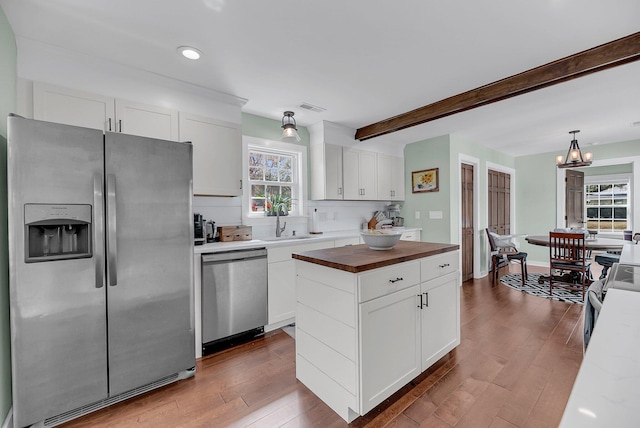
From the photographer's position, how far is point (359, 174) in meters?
4.38

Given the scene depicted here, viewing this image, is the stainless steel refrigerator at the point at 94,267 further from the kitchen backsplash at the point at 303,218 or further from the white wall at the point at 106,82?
the kitchen backsplash at the point at 303,218

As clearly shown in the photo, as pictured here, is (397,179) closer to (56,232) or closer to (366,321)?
(366,321)

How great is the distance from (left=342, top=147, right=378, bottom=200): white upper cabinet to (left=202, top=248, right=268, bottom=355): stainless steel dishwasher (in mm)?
1859

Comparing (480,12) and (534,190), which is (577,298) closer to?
(534,190)

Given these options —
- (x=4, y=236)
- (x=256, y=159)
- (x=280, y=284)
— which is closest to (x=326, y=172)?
(x=256, y=159)

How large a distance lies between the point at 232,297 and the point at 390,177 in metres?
3.27

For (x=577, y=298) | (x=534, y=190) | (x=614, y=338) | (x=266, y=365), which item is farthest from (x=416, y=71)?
(x=534, y=190)

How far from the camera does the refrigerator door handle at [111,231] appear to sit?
1.86 metres

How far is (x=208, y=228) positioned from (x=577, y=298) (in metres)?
4.89

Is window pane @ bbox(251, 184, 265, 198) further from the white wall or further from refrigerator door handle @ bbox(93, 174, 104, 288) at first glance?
refrigerator door handle @ bbox(93, 174, 104, 288)

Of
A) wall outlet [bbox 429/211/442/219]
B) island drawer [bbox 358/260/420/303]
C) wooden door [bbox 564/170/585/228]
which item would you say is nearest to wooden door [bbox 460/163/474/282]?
wall outlet [bbox 429/211/442/219]

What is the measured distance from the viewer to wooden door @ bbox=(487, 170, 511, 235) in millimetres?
5602

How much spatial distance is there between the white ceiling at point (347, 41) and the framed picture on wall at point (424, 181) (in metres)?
1.49

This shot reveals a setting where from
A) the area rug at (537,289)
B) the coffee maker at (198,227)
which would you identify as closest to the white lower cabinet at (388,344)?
the coffee maker at (198,227)
